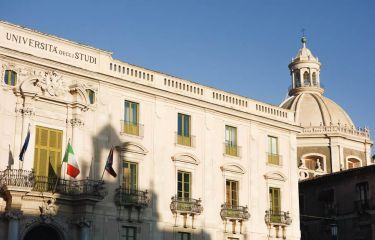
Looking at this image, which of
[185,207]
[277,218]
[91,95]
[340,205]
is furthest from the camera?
[340,205]

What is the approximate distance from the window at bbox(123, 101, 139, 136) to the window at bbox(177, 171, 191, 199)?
3818 millimetres

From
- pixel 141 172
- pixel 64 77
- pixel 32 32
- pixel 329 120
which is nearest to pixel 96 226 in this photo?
pixel 141 172

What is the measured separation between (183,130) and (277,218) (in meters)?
8.81

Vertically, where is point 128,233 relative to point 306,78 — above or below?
below

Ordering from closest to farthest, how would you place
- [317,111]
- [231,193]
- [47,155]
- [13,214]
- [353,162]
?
[13,214]
[47,155]
[231,193]
[353,162]
[317,111]

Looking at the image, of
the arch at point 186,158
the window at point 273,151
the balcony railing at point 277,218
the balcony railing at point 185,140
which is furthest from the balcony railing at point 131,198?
the window at point 273,151

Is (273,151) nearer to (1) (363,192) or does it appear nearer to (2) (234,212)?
(2) (234,212)

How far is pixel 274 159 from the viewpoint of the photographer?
1761 inches

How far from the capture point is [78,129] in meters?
34.9

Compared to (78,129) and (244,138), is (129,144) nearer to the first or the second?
(78,129)

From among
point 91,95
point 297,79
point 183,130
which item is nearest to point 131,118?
point 91,95

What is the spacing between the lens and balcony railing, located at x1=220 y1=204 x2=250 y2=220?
40625mm

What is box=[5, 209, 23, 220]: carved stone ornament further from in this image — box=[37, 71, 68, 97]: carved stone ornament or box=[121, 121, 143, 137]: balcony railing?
box=[121, 121, 143, 137]: balcony railing

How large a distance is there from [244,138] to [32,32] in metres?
15.5
